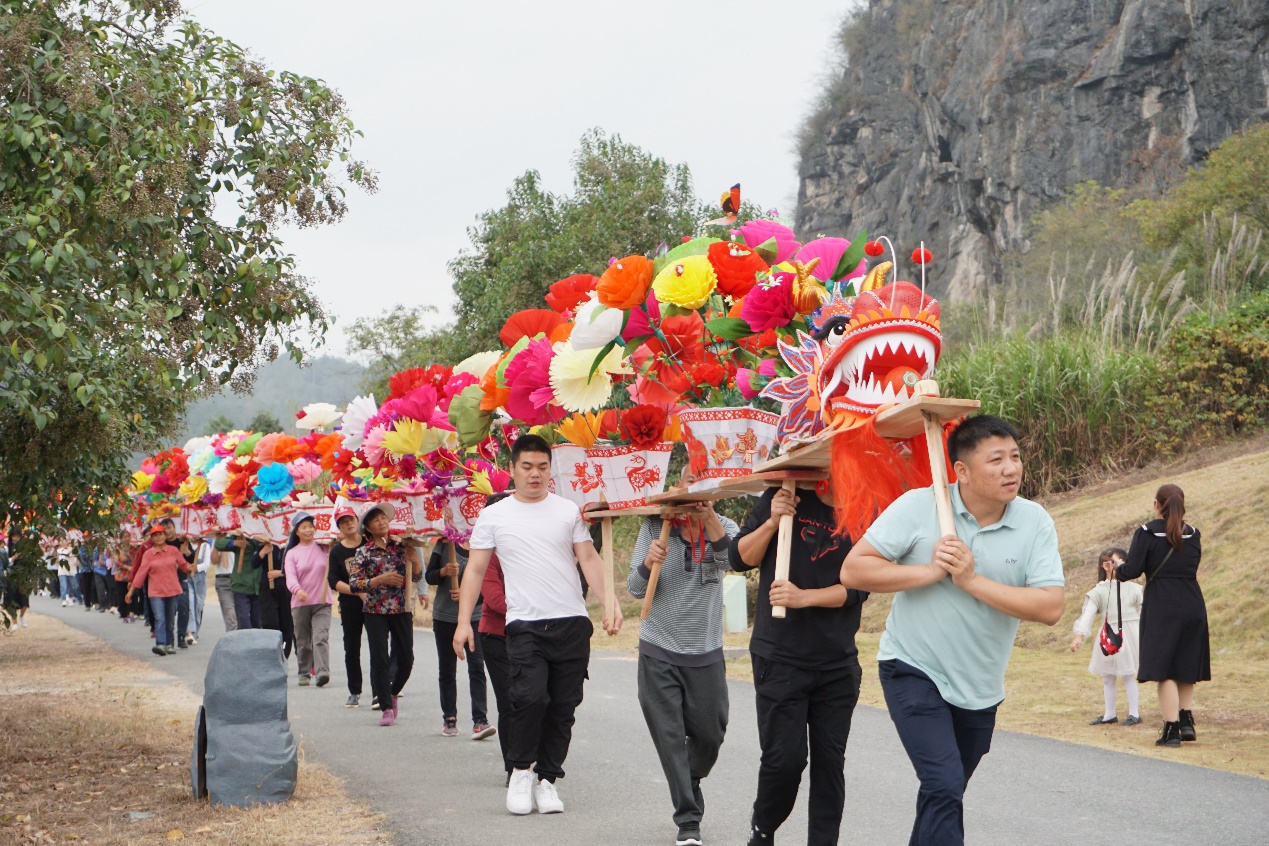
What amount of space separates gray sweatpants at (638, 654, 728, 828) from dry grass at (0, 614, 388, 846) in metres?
1.61

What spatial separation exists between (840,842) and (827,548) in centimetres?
178

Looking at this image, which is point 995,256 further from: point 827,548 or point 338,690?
point 827,548

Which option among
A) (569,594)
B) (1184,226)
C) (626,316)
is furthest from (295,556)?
(1184,226)

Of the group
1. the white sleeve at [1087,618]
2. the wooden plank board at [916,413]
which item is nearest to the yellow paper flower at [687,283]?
the wooden plank board at [916,413]

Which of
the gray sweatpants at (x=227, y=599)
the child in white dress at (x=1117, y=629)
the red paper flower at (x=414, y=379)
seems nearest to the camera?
the red paper flower at (x=414, y=379)

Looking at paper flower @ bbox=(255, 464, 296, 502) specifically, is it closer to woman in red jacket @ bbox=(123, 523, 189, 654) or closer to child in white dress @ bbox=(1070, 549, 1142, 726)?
woman in red jacket @ bbox=(123, 523, 189, 654)

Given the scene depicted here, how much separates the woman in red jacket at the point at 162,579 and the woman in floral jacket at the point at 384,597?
8.83 m

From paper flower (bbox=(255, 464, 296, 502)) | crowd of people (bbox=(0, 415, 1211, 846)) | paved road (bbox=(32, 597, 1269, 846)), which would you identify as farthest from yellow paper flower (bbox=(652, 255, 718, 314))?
paper flower (bbox=(255, 464, 296, 502))

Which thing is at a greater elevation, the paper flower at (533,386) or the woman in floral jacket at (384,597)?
the paper flower at (533,386)

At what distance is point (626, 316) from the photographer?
6656 mm

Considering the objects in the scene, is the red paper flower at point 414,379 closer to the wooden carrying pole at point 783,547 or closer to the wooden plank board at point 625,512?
the wooden plank board at point 625,512

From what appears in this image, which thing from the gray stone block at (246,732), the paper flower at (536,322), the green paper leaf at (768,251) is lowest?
the gray stone block at (246,732)

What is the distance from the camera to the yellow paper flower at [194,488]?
62.2ft

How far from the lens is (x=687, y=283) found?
621 cm
